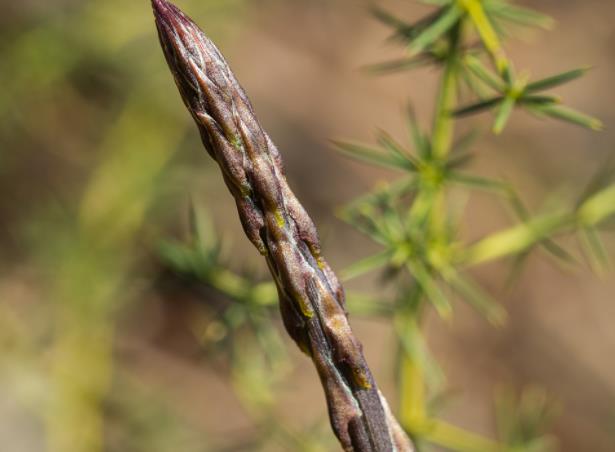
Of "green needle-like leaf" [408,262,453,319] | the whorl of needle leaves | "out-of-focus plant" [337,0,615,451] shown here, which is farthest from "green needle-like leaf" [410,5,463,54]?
the whorl of needle leaves

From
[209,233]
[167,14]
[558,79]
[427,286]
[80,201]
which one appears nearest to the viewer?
[167,14]

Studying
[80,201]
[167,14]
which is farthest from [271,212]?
[80,201]

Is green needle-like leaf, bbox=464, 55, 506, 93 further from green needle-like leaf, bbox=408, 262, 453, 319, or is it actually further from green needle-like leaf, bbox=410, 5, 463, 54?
green needle-like leaf, bbox=408, 262, 453, 319

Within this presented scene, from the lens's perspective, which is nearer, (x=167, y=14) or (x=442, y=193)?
(x=167, y=14)

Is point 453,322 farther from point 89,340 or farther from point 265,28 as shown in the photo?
point 89,340

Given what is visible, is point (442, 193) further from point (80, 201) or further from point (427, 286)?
point (80, 201)

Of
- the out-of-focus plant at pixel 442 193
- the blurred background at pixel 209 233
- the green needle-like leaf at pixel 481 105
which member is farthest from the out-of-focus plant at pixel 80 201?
the green needle-like leaf at pixel 481 105

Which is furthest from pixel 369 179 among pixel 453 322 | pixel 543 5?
pixel 543 5
